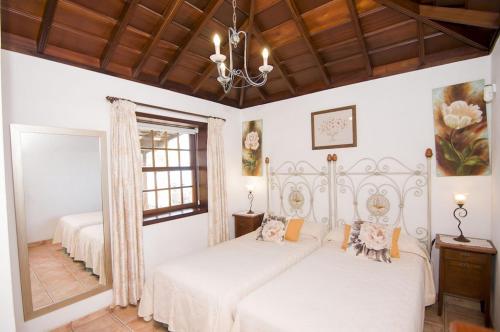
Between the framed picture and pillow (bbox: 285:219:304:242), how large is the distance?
1171 millimetres

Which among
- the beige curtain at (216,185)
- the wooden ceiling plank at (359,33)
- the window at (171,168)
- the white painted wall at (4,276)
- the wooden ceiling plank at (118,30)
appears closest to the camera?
the white painted wall at (4,276)

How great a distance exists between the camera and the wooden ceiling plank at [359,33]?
2.46 m

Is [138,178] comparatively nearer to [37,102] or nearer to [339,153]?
[37,102]

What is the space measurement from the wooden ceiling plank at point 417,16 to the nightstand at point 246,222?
3207 millimetres

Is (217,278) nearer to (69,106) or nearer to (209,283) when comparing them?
(209,283)

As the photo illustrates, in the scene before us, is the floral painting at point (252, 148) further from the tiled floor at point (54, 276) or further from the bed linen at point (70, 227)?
the tiled floor at point (54, 276)

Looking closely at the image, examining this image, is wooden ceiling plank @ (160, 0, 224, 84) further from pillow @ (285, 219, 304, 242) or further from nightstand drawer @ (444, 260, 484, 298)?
nightstand drawer @ (444, 260, 484, 298)

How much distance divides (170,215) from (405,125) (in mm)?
3334

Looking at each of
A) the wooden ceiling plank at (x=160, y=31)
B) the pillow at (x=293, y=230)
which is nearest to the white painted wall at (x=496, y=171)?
the pillow at (x=293, y=230)

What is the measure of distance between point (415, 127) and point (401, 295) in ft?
6.50

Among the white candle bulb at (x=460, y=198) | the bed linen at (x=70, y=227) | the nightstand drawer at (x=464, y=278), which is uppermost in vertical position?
the white candle bulb at (x=460, y=198)

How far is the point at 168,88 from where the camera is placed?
3447 mm

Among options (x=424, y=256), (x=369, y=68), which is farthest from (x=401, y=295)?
(x=369, y=68)

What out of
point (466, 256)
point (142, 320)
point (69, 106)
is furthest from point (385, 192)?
point (69, 106)
